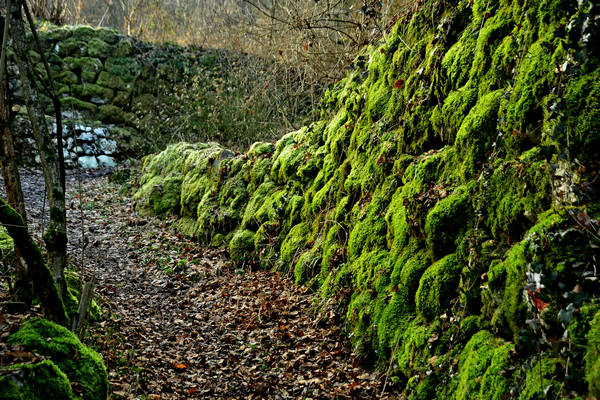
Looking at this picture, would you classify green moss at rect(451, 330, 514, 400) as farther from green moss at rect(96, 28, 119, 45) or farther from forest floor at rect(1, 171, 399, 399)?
green moss at rect(96, 28, 119, 45)

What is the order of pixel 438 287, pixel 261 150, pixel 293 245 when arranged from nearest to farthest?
pixel 438 287, pixel 293 245, pixel 261 150

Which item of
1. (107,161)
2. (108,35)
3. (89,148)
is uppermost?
(108,35)

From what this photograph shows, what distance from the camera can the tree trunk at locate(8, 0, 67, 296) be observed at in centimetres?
353

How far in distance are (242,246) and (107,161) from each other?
9.66m

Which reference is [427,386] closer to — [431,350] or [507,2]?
[431,350]

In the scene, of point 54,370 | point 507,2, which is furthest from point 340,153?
point 54,370

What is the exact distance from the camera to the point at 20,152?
1337cm

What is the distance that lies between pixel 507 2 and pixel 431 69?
38.4 inches

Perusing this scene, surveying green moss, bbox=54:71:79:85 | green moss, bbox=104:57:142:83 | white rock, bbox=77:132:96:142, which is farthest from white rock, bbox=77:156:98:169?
green moss, bbox=104:57:142:83

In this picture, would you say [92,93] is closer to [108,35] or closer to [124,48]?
[124,48]

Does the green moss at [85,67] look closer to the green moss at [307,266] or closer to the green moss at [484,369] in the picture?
the green moss at [307,266]

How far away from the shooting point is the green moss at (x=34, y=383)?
2.02m

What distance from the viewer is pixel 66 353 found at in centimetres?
276

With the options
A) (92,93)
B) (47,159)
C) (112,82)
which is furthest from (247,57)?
(47,159)
